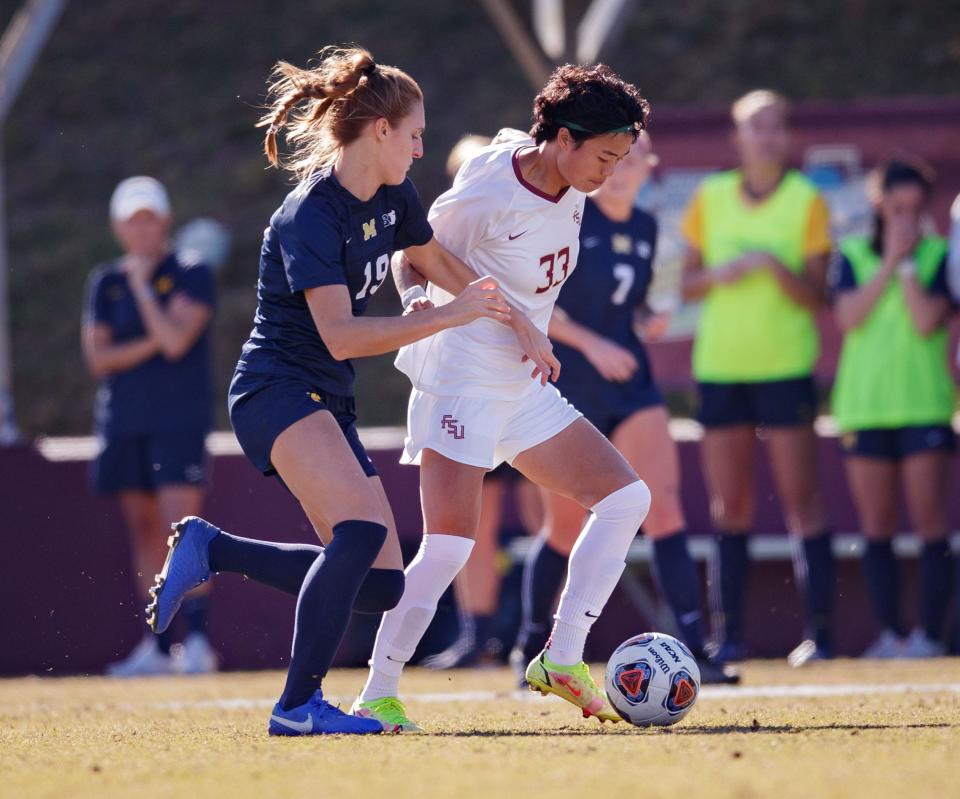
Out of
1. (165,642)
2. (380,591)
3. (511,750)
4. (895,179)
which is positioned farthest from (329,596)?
(895,179)

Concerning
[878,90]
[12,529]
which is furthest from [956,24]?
[12,529]

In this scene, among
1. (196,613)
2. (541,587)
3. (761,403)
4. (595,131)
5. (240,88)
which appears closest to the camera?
(595,131)

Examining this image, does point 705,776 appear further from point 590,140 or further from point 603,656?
point 603,656

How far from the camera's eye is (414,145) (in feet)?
17.4

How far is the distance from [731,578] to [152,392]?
3.31 meters

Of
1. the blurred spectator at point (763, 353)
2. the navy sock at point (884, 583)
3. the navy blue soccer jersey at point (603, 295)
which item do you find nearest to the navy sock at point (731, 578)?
the blurred spectator at point (763, 353)

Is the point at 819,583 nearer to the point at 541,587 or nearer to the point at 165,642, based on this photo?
the point at 541,587

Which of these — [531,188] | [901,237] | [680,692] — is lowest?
[680,692]

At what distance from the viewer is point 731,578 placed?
8727 mm

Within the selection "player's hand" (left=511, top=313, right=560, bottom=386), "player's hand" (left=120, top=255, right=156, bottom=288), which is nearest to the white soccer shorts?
"player's hand" (left=511, top=313, right=560, bottom=386)

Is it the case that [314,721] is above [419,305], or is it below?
below

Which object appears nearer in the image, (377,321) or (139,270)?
(377,321)

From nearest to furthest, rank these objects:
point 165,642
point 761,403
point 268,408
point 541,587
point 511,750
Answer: point 511,750 → point 268,408 → point 541,587 → point 761,403 → point 165,642

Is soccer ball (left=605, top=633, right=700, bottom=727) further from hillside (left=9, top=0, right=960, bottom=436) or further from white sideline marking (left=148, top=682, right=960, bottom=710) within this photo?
hillside (left=9, top=0, right=960, bottom=436)
